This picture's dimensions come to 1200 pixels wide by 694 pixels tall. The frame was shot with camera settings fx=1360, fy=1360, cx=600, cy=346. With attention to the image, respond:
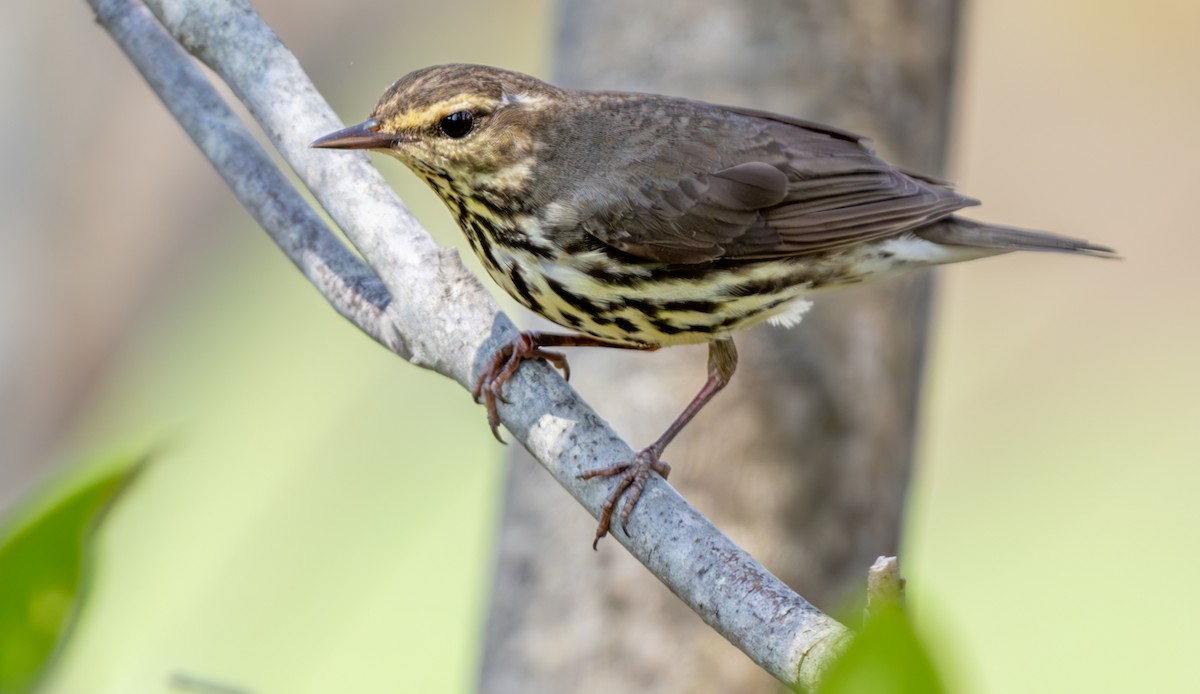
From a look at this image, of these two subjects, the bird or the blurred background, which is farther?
the blurred background

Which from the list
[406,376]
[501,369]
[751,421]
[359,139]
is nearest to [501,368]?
[501,369]

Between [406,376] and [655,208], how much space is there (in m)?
5.76

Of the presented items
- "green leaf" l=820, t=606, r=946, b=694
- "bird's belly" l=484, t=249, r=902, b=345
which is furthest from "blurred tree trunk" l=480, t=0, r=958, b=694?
"green leaf" l=820, t=606, r=946, b=694

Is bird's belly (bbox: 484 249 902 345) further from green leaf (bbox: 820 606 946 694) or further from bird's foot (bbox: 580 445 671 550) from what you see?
green leaf (bbox: 820 606 946 694)

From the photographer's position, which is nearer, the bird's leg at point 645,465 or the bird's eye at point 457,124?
the bird's leg at point 645,465

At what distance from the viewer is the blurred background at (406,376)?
22.1ft

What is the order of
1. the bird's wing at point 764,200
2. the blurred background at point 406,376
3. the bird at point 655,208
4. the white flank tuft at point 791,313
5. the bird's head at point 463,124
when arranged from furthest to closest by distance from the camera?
the blurred background at point 406,376 → the white flank tuft at point 791,313 → the bird's wing at point 764,200 → the bird at point 655,208 → the bird's head at point 463,124

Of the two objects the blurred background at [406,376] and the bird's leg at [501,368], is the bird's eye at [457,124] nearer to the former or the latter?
the bird's leg at [501,368]

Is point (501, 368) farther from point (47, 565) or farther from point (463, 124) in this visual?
point (47, 565)

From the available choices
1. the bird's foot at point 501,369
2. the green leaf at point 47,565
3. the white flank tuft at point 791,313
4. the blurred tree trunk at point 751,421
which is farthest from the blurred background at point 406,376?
the green leaf at point 47,565

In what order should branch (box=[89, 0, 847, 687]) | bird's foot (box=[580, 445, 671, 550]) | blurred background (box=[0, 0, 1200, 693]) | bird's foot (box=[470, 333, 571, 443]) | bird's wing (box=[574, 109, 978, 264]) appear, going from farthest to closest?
1. blurred background (box=[0, 0, 1200, 693])
2. bird's wing (box=[574, 109, 978, 264])
3. bird's foot (box=[470, 333, 571, 443])
4. bird's foot (box=[580, 445, 671, 550])
5. branch (box=[89, 0, 847, 687])

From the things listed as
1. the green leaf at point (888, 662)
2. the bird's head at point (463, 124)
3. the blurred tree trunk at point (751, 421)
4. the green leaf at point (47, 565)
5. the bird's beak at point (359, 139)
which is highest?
the green leaf at point (888, 662)

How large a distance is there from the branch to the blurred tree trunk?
1.46 meters

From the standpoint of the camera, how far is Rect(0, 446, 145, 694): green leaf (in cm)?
127
